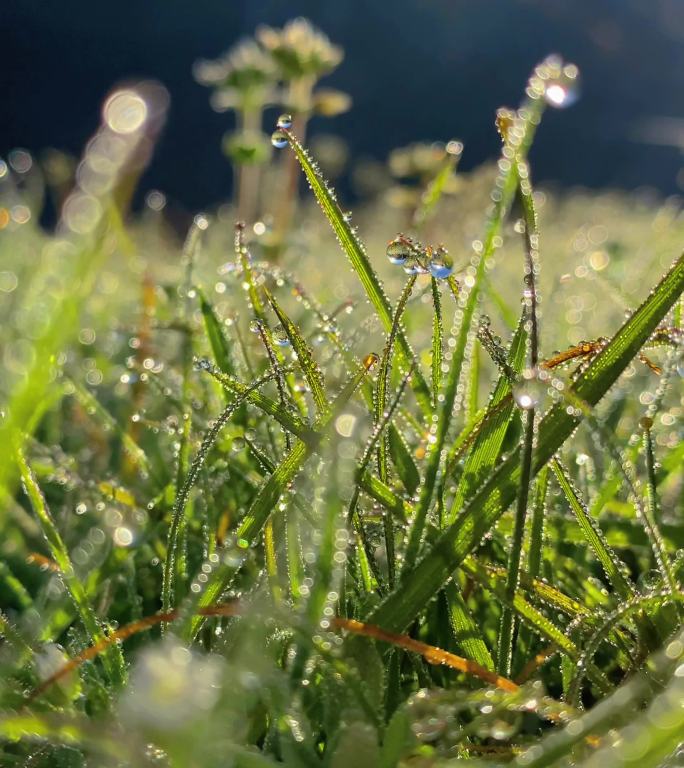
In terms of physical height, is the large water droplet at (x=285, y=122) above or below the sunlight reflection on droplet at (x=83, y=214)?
above

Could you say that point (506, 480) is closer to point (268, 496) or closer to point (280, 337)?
point (268, 496)

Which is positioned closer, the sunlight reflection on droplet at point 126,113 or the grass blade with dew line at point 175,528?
the sunlight reflection on droplet at point 126,113

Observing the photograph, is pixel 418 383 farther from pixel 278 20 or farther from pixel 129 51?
pixel 278 20

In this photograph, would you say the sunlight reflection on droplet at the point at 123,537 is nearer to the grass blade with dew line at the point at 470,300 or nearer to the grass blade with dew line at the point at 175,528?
the grass blade with dew line at the point at 175,528

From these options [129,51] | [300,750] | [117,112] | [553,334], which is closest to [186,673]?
[300,750]

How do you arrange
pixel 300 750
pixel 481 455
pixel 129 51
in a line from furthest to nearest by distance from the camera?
1. pixel 129 51
2. pixel 481 455
3. pixel 300 750

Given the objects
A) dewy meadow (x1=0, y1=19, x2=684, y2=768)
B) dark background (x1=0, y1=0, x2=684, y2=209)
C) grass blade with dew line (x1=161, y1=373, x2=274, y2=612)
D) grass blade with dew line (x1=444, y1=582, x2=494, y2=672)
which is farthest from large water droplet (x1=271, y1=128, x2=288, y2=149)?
dark background (x1=0, y1=0, x2=684, y2=209)

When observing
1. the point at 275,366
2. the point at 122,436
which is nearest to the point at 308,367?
the point at 275,366

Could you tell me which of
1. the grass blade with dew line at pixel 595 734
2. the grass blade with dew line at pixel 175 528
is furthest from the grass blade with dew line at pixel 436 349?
the grass blade with dew line at pixel 595 734

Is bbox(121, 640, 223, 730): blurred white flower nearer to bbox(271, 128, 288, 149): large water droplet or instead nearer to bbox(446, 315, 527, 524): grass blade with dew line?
bbox(446, 315, 527, 524): grass blade with dew line
